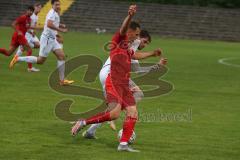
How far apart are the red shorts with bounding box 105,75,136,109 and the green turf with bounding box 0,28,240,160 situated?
2.21ft

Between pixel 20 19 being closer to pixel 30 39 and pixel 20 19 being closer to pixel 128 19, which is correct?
pixel 30 39

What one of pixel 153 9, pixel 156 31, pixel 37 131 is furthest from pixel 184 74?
pixel 153 9

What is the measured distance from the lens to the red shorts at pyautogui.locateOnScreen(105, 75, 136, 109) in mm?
9906

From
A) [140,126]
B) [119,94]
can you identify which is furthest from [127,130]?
A: [140,126]

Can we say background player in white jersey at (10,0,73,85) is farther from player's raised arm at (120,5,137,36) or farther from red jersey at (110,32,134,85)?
player's raised arm at (120,5,137,36)

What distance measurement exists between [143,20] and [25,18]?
31926 mm

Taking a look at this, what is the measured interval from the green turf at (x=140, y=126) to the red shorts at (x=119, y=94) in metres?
0.67

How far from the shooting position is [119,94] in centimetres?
992

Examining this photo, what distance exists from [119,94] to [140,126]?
2.11 metres

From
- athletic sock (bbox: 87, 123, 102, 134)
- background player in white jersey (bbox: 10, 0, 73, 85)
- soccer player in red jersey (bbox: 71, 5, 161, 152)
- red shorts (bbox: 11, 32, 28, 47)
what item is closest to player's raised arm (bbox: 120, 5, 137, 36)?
soccer player in red jersey (bbox: 71, 5, 161, 152)

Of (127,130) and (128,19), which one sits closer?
(128,19)

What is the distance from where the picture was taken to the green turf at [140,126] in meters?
9.47

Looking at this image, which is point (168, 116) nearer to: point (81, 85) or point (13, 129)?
point (13, 129)

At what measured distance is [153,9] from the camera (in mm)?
54781
